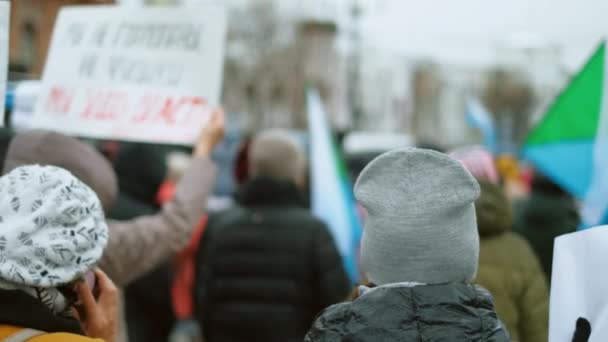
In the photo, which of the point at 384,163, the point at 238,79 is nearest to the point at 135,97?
the point at 384,163

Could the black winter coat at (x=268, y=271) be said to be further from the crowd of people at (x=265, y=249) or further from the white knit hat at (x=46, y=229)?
the white knit hat at (x=46, y=229)

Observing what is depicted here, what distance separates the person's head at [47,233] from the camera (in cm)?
197

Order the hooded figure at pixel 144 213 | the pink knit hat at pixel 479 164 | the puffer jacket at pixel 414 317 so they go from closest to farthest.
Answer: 1. the puffer jacket at pixel 414 317
2. the pink knit hat at pixel 479 164
3. the hooded figure at pixel 144 213

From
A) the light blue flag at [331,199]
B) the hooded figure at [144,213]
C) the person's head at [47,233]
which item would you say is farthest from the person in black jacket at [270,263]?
the person's head at [47,233]

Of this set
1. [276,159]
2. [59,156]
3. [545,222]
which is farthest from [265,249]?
[545,222]

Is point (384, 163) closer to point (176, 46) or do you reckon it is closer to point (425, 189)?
point (425, 189)

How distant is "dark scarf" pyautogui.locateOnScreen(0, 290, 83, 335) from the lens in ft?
6.40

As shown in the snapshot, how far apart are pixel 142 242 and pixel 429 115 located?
66951 mm

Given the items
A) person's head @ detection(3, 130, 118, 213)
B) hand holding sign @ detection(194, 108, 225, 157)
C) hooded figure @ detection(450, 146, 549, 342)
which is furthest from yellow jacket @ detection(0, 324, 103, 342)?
hooded figure @ detection(450, 146, 549, 342)

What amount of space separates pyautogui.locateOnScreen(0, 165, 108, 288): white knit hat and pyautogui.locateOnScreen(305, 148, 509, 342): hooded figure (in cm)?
64

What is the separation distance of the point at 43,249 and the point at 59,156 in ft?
2.87

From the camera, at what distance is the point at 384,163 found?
204 cm

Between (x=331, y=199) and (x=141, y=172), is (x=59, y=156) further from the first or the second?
(x=331, y=199)

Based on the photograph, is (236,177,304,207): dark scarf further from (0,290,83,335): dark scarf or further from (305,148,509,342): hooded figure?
(0,290,83,335): dark scarf
